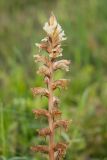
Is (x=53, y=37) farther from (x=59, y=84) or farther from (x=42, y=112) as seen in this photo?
(x=42, y=112)

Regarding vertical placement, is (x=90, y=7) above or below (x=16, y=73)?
above

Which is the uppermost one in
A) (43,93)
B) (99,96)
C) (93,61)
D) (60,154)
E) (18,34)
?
(18,34)

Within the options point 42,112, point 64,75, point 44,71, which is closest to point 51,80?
point 44,71

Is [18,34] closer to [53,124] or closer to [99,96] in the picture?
[99,96]

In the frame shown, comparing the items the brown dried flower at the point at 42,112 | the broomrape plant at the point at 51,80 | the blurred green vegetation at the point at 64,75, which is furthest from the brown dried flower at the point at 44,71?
the blurred green vegetation at the point at 64,75

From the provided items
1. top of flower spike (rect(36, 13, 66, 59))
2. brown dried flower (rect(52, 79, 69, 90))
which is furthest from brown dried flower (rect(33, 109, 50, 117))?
top of flower spike (rect(36, 13, 66, 59))

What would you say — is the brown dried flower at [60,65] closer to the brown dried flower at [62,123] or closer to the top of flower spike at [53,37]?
the top of flower spike at [53,37]

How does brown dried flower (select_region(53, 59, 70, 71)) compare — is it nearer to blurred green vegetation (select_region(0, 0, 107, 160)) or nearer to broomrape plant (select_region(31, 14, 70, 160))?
broomrape plant (select_region(31, 14, 70, 160))

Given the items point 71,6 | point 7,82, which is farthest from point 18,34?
point 7,82
